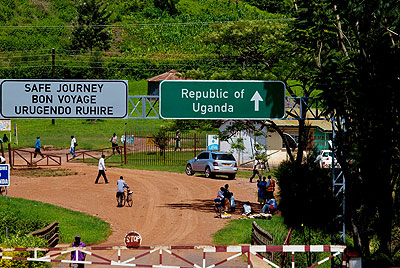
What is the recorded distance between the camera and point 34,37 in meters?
84.8

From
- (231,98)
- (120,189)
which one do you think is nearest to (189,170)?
(120,189)

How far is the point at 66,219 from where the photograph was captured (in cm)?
2609

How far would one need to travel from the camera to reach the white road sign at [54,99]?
19.2 metres

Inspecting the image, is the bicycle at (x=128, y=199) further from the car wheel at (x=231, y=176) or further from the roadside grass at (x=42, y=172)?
the car wheel at (x=231, y=176)

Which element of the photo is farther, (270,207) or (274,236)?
(270,207)

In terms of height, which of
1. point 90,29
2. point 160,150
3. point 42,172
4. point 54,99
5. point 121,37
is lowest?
point 42,172

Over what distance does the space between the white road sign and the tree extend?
192ft

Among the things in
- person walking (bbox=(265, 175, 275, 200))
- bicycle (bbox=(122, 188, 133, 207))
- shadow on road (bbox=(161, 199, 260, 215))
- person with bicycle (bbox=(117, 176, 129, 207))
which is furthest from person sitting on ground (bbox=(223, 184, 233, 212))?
person with bicycle (bbox=(117, 176, 129, 207))

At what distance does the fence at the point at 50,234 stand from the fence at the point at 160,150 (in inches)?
907

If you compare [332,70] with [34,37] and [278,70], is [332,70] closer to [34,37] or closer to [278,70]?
[278,70]

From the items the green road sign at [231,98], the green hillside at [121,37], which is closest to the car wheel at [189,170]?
the green road sign at [231,98]

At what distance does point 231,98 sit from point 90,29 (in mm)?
61923

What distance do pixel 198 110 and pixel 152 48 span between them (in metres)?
62.9

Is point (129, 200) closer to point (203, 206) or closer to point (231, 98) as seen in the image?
point (203, 206)
